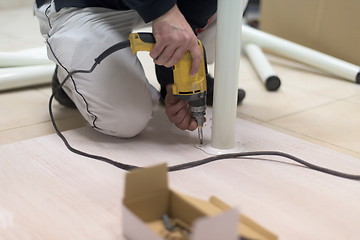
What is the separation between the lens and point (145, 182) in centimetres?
77

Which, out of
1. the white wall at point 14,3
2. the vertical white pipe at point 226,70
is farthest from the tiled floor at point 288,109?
the white wall at point 14,3

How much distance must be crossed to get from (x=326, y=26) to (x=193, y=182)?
4.26 ft

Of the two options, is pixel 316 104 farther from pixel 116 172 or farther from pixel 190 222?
pixel 190 222

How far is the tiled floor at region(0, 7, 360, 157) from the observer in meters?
1.33

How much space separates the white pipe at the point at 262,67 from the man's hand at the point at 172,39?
0.74m

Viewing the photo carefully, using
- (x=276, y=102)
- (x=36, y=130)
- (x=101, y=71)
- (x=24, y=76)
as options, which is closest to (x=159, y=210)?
(x=101, y=71)

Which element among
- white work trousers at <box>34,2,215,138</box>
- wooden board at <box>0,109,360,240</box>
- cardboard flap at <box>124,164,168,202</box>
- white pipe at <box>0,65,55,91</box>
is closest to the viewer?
cardboard flap at <box>124,164,168,202</box>

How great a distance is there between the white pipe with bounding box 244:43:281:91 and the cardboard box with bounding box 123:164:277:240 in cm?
99

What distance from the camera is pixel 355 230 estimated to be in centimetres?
87

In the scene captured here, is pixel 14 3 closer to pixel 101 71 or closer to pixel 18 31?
pixel 18 31

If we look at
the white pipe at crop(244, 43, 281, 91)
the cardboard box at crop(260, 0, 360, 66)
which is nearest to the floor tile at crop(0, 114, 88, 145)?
the white pipe at crop(244, 43, 281, 91)

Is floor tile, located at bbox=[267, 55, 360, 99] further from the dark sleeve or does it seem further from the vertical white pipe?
the dark sleeve

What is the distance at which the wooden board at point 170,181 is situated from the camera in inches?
34.4

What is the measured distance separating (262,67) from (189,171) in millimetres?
933
